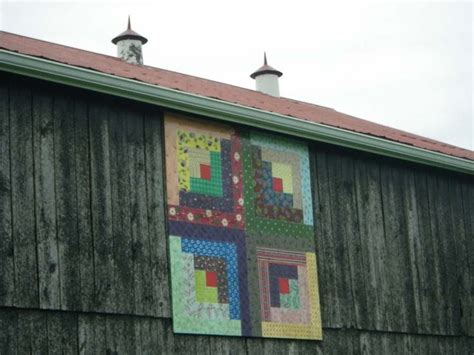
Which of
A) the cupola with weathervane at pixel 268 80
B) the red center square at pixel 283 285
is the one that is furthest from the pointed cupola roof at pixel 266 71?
the red center square at pixel 283 285

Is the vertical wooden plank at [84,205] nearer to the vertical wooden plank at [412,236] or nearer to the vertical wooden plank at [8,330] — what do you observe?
the vertical wooden plank at [8,330]

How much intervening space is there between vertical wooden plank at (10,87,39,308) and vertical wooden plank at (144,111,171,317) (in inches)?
68.5

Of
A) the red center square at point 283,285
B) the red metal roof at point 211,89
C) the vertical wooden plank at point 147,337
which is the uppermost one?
the red metal roof at point 211,89

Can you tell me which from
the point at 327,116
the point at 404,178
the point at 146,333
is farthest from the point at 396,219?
the point at 146,333

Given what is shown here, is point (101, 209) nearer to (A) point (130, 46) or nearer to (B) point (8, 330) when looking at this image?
(B) point (8, 330)

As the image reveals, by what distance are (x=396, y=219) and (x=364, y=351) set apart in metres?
2.18

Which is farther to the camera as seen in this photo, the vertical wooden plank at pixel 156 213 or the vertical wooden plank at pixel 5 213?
the vertical wooden plank at pixel 156 213

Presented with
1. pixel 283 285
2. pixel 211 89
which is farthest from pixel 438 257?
pixel 211 89

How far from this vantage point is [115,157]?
14.8 metres

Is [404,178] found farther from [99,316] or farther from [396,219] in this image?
[99,316]

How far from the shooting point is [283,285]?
16.3m

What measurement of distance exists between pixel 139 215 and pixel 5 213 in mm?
1926

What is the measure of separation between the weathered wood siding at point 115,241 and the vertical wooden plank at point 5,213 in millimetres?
12

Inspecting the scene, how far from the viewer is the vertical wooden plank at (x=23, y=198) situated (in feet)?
44.2
